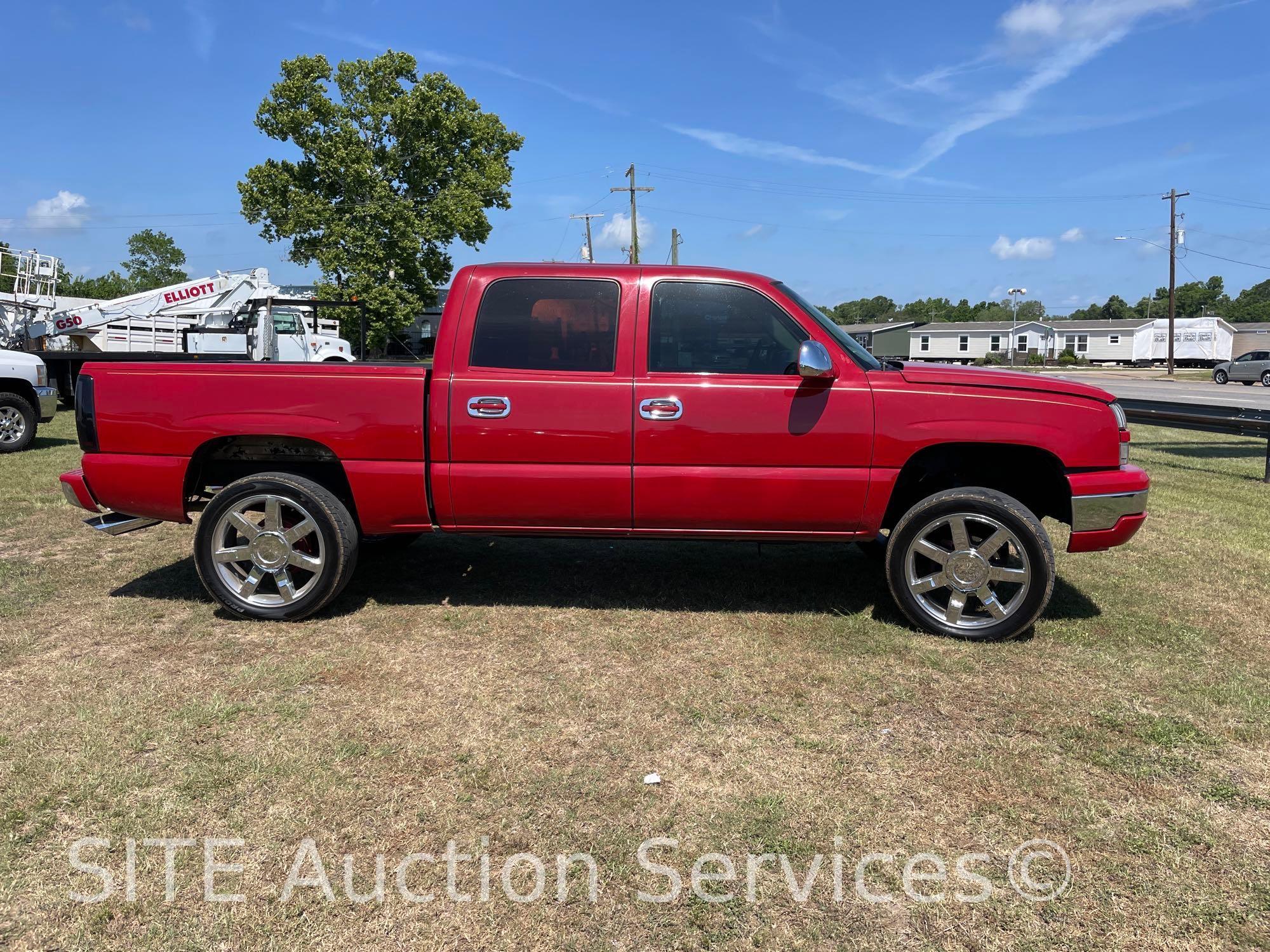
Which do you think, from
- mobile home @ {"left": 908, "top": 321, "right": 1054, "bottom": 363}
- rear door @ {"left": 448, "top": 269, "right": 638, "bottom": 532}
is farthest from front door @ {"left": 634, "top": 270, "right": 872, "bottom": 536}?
mobile home @ {"left": 908, "top": 321, "right": 1054, "bottom": 363}

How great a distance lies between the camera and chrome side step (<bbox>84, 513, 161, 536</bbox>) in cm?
472

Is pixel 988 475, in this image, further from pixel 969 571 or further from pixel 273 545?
pixel 273 545

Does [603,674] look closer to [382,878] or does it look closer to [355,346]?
[382,878]

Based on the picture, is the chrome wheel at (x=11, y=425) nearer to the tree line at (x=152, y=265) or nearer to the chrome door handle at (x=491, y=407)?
the chrome door handle at (x=491, y=407)

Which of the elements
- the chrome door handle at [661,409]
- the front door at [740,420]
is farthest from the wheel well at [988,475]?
the chrome door handle at [661,409]

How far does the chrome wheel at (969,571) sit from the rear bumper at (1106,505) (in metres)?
0.37

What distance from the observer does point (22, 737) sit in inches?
129

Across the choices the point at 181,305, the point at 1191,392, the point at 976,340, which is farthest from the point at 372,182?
the point at 976,340

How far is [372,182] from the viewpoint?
3291 cm

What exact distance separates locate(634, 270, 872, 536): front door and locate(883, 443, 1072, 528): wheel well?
1.43ft

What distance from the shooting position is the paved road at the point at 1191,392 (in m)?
22.8

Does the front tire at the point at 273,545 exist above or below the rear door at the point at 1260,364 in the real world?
below

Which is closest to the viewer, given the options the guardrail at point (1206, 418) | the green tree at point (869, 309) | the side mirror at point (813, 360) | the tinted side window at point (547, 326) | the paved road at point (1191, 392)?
the side mirror at point (813, 360)

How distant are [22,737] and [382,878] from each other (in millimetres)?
1776
